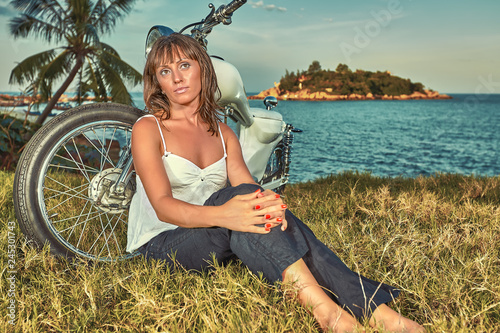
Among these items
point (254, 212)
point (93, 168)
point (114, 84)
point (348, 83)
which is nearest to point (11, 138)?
point (93, 168)

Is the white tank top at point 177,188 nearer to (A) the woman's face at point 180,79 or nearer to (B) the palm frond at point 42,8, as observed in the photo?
(A) the woman's face at point 180,79

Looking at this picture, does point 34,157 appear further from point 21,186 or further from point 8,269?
point 8,269

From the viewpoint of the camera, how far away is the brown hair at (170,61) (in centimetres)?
178

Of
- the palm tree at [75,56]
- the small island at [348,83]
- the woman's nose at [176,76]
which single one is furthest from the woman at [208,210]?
the small island at [348,83]

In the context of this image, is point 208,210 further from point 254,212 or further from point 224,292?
point 224,292

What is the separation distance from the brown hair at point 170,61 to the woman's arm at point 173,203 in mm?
128

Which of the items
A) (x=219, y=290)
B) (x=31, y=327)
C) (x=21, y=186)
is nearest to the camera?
(x=31, y=327)

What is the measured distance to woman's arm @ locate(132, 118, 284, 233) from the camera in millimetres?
1419

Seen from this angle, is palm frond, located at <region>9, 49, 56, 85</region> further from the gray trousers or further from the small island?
the small island

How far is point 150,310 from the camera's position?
4.71ft

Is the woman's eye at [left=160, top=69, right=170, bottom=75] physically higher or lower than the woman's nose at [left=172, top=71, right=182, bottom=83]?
higher

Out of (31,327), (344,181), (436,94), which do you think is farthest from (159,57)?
(436,94)

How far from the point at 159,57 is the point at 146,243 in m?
0.79

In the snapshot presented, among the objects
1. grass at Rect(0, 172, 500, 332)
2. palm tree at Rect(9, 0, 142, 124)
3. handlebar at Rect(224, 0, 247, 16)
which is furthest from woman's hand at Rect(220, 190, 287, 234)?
palm tree at Rect(9, 0, 142, 124)
